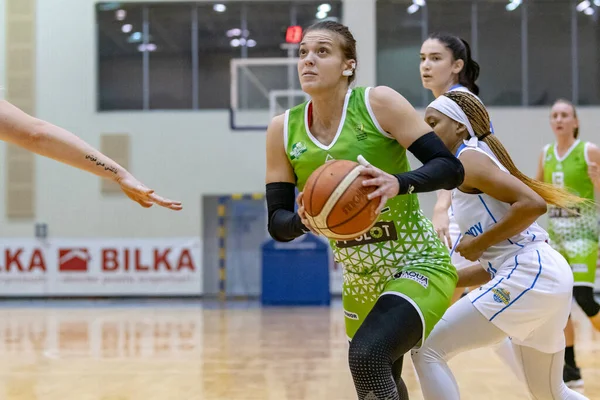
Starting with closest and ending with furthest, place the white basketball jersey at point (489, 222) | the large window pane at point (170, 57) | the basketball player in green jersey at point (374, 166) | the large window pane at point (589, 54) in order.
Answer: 1. the basketball player in green jersey at point (374, 166)
2. the white basketball jersey at point (489, 222)
3. the large window pane at point (170, 57)
4. the large window pane at point (589, 54)

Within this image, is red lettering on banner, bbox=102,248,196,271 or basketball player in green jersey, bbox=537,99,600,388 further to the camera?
red lettering on banner, bbox=102,248,196,271

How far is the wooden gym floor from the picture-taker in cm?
540

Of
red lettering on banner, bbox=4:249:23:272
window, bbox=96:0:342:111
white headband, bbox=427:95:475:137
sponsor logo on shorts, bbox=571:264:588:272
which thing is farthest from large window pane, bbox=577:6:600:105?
white headband, bbox=427:95:475:137

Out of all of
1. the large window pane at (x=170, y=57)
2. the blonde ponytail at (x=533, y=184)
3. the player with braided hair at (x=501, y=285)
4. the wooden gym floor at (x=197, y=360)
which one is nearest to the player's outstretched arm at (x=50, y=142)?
the player with braided hair at (x=501, y=285)

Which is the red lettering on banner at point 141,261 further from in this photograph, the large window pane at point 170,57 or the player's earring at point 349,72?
the player's earring at point 349,72

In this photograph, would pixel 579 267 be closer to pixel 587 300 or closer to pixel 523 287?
pixel 587 300

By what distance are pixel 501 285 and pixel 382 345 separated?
28.6 inches

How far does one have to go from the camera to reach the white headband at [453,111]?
3.34m

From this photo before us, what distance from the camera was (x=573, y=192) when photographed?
607cm

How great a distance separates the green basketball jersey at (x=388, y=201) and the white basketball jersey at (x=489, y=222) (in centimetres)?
26

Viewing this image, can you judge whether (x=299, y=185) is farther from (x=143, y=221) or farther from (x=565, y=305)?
(x=143, y=221)

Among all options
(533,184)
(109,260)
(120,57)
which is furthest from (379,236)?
(120,57)

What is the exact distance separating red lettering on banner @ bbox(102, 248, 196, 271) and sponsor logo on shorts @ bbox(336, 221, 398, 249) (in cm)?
1232

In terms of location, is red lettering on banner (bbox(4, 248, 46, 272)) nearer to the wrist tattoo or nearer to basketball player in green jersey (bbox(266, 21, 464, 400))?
basketball player in green jersey (bbox(266, 21, 464, 400))
